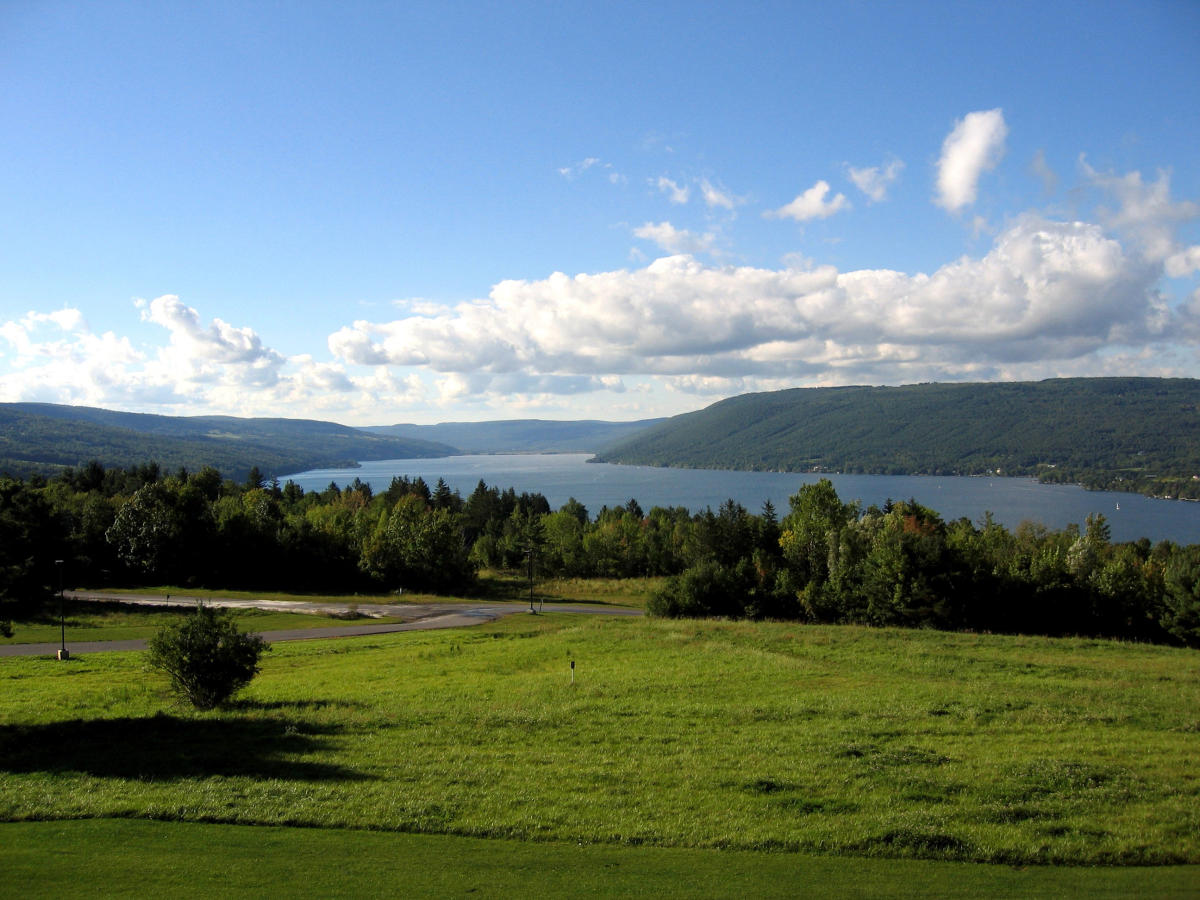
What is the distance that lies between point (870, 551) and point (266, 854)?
48.6 metres

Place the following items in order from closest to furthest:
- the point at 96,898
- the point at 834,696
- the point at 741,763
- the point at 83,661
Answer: the point at 96,898
the point at 741,763
the point at 834,696
the point at 83,661

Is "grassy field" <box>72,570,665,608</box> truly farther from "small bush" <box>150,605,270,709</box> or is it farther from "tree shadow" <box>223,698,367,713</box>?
"small bush" <box>150,605,270,709</box>

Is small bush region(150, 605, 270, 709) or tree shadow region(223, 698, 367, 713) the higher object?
small bush region(150, 605, 270, 709)

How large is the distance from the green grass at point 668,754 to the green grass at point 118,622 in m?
11.6

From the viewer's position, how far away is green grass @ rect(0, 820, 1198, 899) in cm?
861

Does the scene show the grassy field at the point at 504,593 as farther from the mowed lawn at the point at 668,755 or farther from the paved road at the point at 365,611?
the mowed lawn at the point at 668,755

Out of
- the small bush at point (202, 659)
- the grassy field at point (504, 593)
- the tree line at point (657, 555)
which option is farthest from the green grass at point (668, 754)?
the grassy field at point (504, 593)

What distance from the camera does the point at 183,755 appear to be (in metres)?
14.6

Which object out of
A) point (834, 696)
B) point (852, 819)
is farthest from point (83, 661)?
point (852, 819)

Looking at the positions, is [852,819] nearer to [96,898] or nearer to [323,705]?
[96,898]

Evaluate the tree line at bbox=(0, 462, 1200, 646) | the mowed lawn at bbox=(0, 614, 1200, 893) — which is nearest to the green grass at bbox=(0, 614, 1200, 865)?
the mowed lawn at bbox=(0, 614, 1200, 893)

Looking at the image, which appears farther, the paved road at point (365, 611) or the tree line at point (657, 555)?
the tree line at point (657, 555)

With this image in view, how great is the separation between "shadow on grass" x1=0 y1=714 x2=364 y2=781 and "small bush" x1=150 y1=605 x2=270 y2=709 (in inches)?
57.5

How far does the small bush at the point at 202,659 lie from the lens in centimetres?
1941
